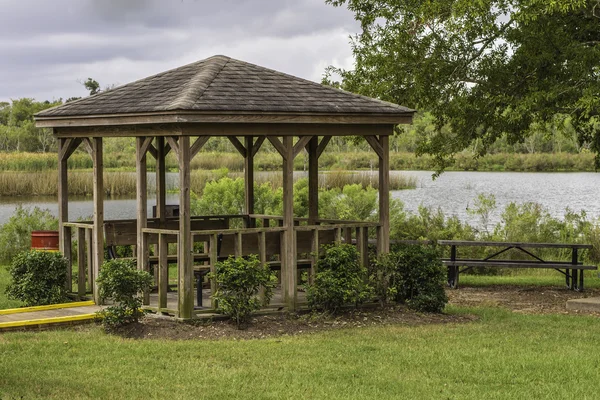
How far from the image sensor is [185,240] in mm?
11422

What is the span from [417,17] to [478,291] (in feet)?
17.0

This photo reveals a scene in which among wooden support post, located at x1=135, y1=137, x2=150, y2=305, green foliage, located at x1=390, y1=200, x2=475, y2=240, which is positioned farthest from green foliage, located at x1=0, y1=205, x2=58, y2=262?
wooden support post, located at x1=135, y1=137, x2=150, y2=305

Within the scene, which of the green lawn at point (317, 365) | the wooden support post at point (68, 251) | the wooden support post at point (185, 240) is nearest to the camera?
the green lawn at point (317, 365)

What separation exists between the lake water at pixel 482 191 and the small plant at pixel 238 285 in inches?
623

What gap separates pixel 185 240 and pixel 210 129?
57.4 inches

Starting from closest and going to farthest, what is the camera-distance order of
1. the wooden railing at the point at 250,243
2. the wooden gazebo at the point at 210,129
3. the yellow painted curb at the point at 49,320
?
the yellow painted curb at the point at 49,320
the wooden gazebo at the point at 210,129
the wooden railing at the point at 250,243

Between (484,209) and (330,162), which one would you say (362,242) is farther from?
(330,162)

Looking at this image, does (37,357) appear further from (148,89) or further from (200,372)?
(148,89)

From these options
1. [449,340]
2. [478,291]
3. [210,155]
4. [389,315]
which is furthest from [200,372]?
[210,155]

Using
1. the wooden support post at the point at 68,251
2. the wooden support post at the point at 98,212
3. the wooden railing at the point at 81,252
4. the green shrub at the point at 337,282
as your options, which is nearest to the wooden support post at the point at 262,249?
the green shrub at the point at 337,282

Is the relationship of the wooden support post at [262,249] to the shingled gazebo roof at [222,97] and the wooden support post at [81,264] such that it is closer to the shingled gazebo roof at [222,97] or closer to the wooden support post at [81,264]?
the shingled gazebo roof at [222,97]

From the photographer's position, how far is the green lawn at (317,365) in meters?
8.13

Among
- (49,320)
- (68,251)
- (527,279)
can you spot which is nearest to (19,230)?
(68,251)

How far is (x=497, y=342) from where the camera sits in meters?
10.5
